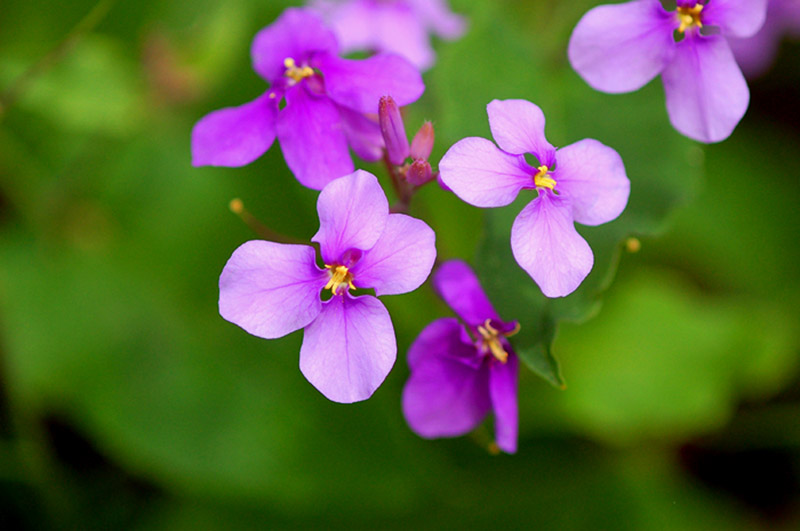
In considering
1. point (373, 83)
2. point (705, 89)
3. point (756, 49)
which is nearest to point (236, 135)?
point (373, 83)

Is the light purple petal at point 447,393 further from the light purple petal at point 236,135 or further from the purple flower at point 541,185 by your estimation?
the light purple petal at point 236,135

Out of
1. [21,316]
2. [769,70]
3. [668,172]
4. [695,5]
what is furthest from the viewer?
[769,70]

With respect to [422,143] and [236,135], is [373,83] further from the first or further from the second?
[236,135]

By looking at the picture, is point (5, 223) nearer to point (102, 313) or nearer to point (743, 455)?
point (102, 313)

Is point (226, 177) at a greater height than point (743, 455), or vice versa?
point (226, 177)

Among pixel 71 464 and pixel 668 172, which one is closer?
pixel 668 172

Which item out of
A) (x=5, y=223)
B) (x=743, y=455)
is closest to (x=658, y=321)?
(x=743, y=455)

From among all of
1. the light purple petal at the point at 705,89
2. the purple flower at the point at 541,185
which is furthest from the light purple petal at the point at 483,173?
the light purple petal at the point at 705,89
